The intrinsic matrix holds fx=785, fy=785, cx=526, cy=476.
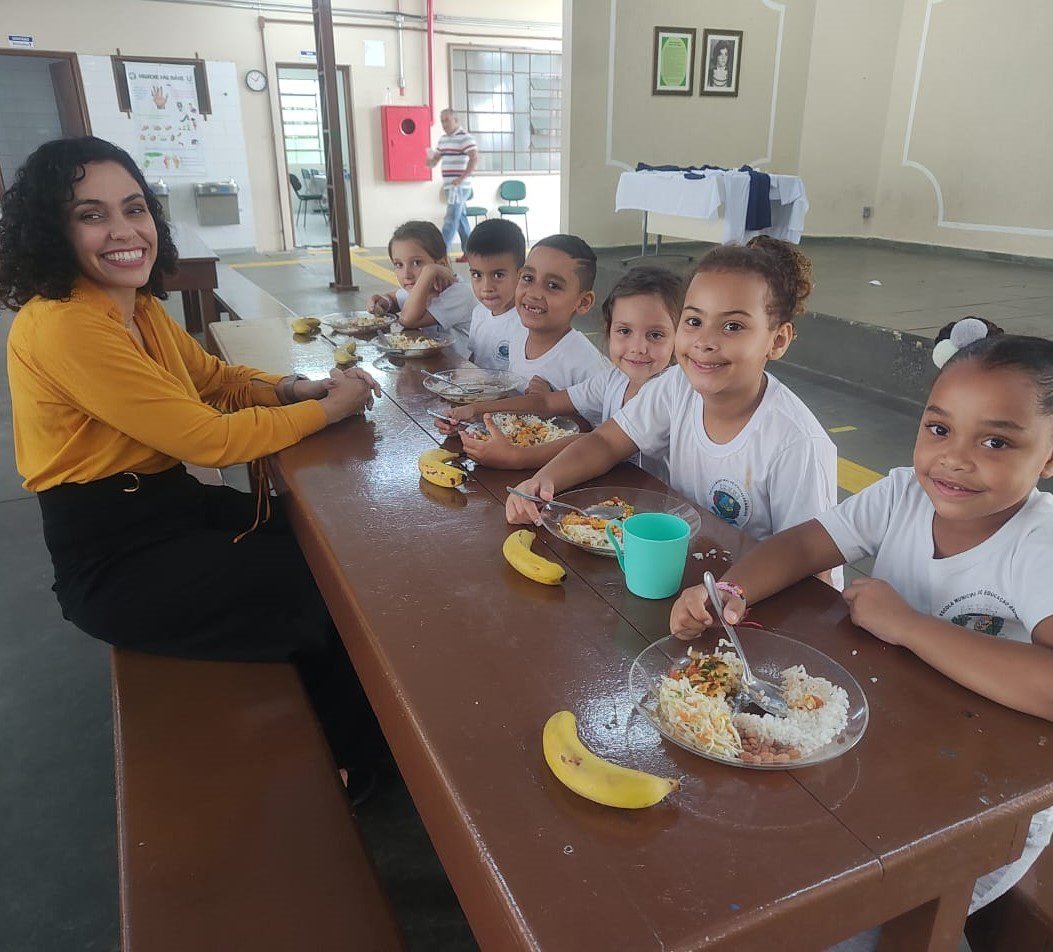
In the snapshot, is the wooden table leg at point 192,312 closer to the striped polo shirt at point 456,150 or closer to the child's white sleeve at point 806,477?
the striped polo shirt at point 456,150

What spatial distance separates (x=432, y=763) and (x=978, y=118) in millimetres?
7964

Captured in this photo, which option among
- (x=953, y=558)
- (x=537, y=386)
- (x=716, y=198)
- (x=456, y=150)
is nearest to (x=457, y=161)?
(x=456, y=150)

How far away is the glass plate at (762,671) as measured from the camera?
820mm

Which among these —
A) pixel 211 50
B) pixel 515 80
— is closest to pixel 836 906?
pixel 211 50

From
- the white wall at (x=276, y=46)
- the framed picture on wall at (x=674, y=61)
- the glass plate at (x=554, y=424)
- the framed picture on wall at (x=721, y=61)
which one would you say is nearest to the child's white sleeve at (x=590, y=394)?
the glass plate at (x=554, y=424)

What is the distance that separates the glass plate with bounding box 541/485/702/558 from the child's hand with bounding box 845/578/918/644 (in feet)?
1.03

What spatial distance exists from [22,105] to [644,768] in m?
12.6

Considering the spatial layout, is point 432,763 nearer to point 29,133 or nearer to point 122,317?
point 122,317

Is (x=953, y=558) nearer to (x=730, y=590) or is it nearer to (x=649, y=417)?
(x=730, y=590)

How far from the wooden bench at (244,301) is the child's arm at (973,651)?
3359 millimetres

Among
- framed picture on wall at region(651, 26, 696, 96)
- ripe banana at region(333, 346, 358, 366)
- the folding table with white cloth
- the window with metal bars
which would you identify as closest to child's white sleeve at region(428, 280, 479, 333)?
ripe banana at region(333, 346, 358, 366)

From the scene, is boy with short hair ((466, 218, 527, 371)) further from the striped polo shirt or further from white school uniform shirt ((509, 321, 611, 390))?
the striped polo shirt

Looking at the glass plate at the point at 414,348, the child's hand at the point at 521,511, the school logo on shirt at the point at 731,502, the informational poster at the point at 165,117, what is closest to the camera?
the child's hand at the point at 521,511

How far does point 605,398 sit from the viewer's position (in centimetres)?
214
